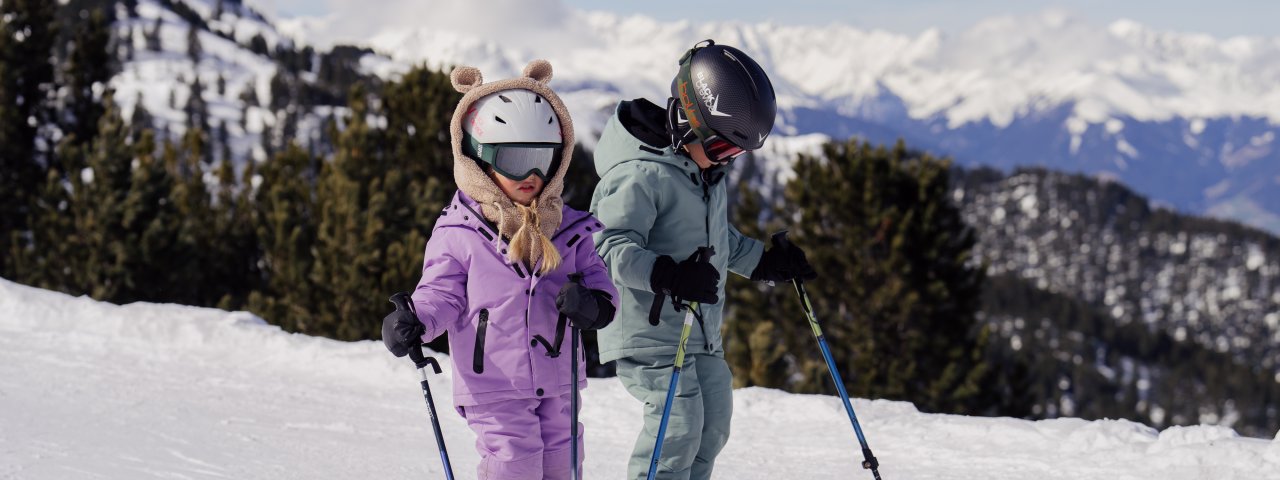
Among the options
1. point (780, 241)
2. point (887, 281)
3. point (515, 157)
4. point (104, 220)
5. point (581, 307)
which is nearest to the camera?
point (581, 307)

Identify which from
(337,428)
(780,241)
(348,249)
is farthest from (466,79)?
(348,249)

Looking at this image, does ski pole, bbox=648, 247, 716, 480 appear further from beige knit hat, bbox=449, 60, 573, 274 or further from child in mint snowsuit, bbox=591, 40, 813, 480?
beige knit hat, bbox=449, 60, 573, 274

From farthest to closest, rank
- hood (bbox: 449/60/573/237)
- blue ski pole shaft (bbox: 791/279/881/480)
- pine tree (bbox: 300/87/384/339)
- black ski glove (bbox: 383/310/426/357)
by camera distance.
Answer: pine tree (bbox: 300/87/384/339) < blue ski pole shaft (bbox: 791/279/881/480) < hood (bbox: 449/60/573/237) < black ski glove (bbox: 383/310/426/357)

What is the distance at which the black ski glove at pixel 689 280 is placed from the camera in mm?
3062

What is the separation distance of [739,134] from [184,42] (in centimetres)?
A: 14565

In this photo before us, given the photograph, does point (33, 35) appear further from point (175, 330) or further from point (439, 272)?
point (439, 272)

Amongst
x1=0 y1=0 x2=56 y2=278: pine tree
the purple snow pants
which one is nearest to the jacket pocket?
the purple snow pants

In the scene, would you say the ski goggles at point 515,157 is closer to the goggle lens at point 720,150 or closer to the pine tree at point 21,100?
the goggle lens at point 720,150

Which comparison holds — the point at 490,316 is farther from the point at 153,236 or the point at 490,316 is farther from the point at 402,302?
the point at 153,236

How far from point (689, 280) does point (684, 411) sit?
53 centimetres

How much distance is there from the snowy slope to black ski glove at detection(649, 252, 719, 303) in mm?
1924

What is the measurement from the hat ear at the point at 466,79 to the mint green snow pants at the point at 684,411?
108cm

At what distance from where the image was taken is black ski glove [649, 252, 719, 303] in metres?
3.06

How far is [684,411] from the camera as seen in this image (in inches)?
131
